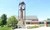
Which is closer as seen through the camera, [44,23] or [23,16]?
[23,16]

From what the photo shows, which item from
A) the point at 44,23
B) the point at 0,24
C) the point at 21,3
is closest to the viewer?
the point at 21,3

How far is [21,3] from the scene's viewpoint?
81.2 feet

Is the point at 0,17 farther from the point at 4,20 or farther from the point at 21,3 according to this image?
the point at 21,3

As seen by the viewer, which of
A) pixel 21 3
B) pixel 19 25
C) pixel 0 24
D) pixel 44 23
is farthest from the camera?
pixel 44 23

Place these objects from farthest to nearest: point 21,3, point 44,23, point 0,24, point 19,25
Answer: point 44,23 → point 0,24 → point 19,25 → point 21,3

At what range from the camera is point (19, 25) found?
26.5 m

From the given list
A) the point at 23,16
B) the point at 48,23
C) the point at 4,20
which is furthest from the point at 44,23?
the point at 4,20

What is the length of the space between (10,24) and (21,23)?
7.83 feet

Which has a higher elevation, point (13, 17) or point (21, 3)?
point (21, 3)

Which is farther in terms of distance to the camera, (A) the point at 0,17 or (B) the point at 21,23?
(A) the point at 0,17

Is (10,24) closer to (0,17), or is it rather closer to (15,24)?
(15,24)

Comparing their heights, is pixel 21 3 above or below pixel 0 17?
above

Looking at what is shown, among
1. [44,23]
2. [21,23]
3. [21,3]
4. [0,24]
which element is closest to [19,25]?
[21,23]

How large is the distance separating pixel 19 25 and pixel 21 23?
612mm
